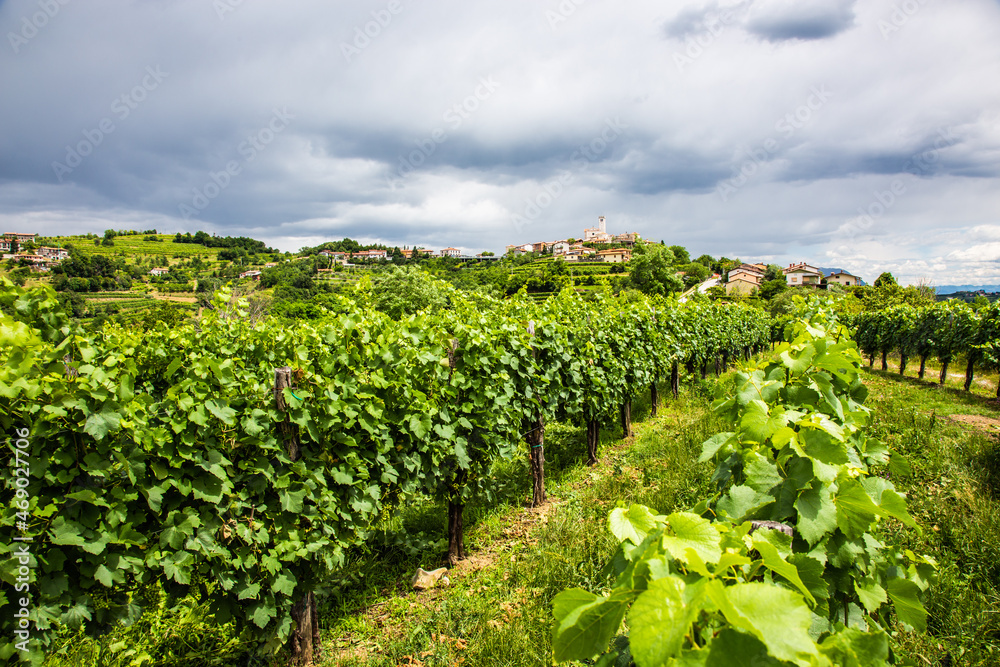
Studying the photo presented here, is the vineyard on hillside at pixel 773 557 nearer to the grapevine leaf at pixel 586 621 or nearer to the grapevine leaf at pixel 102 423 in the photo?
the grapevine leaf at pixel 586 621

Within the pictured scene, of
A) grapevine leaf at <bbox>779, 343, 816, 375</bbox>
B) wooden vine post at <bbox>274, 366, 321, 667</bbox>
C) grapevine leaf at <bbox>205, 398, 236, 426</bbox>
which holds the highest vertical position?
grapevine leaf at <bbox>779, 343, 816, 375</bbox>

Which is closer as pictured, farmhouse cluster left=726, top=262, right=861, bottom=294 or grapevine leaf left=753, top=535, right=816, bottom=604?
grapevine leaf left=753, top=535, right=816, bottom=604

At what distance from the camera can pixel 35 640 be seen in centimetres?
231

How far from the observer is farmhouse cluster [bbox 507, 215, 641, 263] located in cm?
11050

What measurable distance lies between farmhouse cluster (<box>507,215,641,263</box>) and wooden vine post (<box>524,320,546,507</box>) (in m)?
92.5

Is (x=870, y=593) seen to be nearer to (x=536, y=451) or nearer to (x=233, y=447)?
(x=233, y=447)

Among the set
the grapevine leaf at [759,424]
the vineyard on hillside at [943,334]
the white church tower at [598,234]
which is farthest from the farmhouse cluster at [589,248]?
the grapevine leaf at [759,424]

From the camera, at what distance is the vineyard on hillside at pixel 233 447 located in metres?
2.34

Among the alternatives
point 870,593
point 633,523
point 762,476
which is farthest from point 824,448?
point 633,523

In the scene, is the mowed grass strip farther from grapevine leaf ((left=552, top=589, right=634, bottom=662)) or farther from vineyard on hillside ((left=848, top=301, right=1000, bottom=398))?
vineyard on hillside ((left=848, top=301, right=1000, bottom=398))

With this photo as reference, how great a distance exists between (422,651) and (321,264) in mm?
89055

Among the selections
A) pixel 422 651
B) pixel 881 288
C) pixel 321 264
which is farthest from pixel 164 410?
pixel 321 264

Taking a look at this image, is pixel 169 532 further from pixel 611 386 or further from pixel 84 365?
pixel 611 386

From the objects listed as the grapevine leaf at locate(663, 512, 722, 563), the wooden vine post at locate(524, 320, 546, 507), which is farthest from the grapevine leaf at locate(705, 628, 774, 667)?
the wooden vine post at locate(524, 320, 546, 507)
